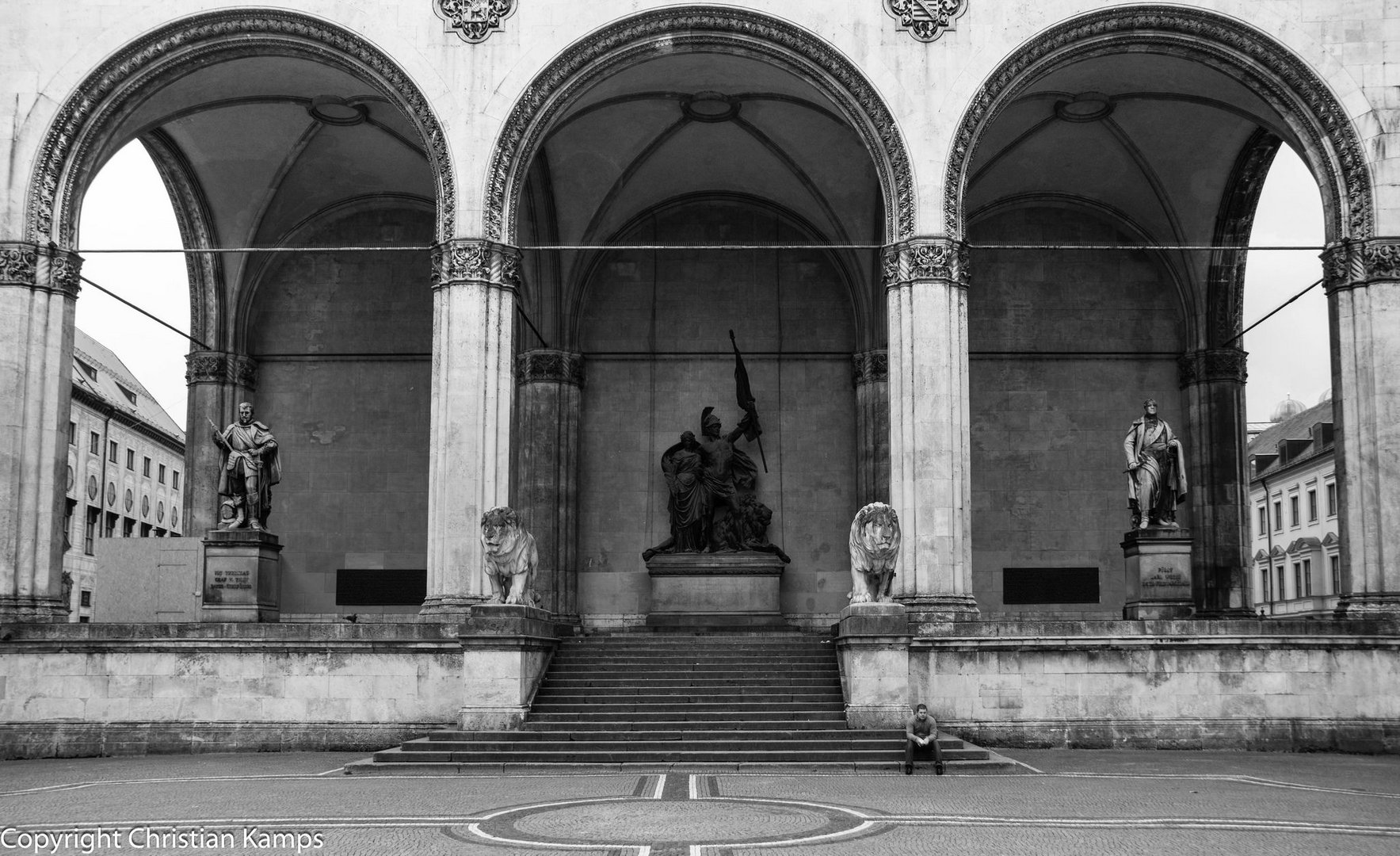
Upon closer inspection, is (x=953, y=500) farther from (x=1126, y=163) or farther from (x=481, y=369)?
(x=1126, y=163)

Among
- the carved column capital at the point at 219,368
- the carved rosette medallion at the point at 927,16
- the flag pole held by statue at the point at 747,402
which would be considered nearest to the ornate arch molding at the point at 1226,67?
the carved rosette medallion at the point at 927,16

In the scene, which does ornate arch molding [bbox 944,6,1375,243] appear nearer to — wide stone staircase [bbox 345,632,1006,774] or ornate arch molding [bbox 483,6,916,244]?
ornate arch molding [bbox 483,6,916,244]

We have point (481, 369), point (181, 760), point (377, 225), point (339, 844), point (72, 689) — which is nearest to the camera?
point (339, 844)

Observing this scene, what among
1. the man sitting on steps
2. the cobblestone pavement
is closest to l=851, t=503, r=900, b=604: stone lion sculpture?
the man sitting on steps

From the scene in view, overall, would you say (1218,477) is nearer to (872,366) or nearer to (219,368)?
(872,366)

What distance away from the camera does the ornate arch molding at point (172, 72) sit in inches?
877

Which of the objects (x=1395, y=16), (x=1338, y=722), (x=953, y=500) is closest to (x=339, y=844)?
(x=953, y=500)

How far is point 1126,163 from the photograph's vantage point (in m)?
28.2

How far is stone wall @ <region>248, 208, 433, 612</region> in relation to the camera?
2925 centimetres

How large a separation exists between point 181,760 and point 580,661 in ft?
19.3

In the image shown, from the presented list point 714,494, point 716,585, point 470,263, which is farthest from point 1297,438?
point 470,263

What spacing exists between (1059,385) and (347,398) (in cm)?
1517

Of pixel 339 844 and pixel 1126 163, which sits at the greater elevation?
pixel 1126 163

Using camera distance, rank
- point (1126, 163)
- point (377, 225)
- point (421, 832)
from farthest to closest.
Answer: point (377, 225) → point (1126, 163) → point (421, 832)
